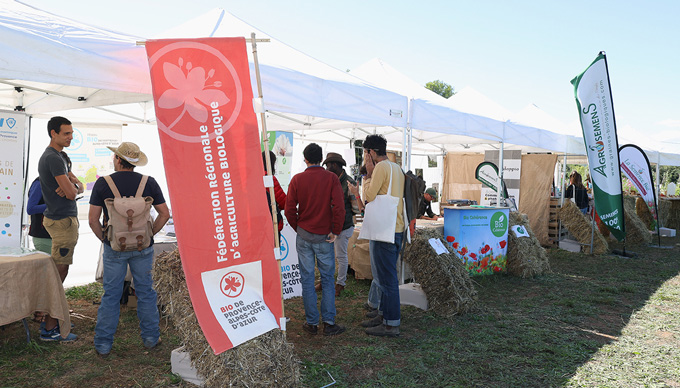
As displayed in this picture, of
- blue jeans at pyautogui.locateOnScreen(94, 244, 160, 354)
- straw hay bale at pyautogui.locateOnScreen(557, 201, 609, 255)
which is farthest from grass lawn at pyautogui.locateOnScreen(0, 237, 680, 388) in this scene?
straw hay bale at pyautogui.locateOnScreen(557, 201, 609, 255)

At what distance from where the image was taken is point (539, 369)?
3504mm

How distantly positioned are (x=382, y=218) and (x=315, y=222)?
59cm

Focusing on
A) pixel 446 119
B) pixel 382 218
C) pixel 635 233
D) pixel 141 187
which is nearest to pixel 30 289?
pixel 141 187

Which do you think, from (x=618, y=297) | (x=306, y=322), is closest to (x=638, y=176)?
(x=618, y=297)

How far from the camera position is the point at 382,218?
4.06 m

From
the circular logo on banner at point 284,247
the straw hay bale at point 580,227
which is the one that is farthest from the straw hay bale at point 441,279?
the straw hay bale at point 580,227

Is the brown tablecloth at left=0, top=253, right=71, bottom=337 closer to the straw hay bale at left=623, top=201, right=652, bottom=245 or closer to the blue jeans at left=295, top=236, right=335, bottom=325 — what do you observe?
the blue jeans at left=295, top=236, right=335, bottom=325

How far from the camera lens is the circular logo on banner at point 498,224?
6.40m

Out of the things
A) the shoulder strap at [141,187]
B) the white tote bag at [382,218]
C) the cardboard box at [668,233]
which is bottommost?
the cardboard box at [668,233]

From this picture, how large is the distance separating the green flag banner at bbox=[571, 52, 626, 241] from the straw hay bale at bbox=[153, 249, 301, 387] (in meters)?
6.88

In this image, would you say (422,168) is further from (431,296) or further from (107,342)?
(107,342)

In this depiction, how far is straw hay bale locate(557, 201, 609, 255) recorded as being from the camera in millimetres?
9127

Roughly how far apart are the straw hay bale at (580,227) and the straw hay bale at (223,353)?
8.14 meters

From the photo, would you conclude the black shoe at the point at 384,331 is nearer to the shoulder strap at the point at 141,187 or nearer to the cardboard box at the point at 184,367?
the cardboard box at the point at 184,367
